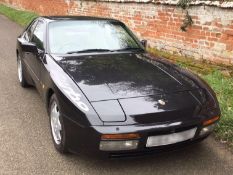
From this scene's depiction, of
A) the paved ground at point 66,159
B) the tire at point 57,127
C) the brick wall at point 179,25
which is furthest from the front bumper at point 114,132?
the brick wall at point 179,25

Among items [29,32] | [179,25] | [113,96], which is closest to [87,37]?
[29,32]

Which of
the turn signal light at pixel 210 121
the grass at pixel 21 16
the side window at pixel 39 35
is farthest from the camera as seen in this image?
the grass at pixel 21 16

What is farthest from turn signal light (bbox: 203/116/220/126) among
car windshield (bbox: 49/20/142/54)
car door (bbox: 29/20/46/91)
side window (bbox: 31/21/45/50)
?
side window (bbox: 31/21/45/50)

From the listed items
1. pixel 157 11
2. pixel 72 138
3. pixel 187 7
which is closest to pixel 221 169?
pixel 72 138

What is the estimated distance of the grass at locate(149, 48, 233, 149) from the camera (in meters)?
4.61

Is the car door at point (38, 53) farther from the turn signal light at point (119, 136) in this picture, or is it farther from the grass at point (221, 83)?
the grass at point (221, 83)

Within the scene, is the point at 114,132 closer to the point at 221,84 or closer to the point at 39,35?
the point at 39,35

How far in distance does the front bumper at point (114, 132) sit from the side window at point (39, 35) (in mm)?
1798

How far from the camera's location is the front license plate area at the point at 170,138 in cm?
350

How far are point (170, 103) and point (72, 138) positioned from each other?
3.23 ft

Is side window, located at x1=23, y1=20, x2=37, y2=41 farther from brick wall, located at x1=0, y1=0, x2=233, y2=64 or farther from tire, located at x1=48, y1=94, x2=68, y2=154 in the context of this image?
brick wall, located at x1=0, y1=0, x2=233, y2=64

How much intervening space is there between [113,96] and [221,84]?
283 cm

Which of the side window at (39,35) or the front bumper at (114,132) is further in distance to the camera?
the side window at (39,35)

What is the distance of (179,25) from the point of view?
776 cm
